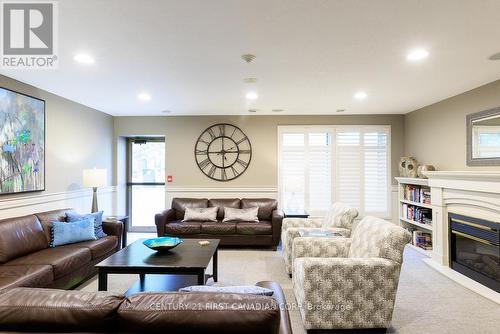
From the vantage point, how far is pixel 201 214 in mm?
5062

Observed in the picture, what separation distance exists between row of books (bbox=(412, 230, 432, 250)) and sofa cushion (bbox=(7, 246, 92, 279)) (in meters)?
4.96

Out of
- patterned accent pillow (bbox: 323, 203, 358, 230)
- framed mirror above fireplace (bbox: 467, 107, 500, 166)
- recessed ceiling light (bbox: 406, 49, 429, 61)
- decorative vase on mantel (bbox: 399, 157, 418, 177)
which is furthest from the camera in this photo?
decorative vase on mantel (bbox: 399, 157, 418, 177)

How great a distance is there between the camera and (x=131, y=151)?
254 inches

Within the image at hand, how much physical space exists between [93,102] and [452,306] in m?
5.63

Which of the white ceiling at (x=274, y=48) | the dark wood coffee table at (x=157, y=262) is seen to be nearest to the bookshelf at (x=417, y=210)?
the white ceiling at (x=274, y=48)

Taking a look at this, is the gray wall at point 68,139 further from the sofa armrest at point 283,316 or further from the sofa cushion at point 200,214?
the sofa armrest at point 283,316

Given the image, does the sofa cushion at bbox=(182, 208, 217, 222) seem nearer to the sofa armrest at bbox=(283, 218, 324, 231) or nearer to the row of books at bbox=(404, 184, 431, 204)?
the sofa armrest at bbox=(283, 218, 324, 231)

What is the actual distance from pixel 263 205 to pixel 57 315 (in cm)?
430

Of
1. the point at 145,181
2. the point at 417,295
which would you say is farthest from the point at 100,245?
the point at 417,295

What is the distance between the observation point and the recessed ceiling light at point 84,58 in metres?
2.72

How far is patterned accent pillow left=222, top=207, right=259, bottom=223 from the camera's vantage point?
5.00 m

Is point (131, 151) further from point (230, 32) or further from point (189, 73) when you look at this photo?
point (230, 32)

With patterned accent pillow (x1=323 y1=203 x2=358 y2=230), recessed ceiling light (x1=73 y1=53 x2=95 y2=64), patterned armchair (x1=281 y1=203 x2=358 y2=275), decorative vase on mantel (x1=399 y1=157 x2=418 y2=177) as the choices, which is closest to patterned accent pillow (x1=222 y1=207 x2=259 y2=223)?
patterned armchair (x1=281 y1=203 x2=358 y2=275)

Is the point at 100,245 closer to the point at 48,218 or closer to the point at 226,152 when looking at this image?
the point at 48,218
